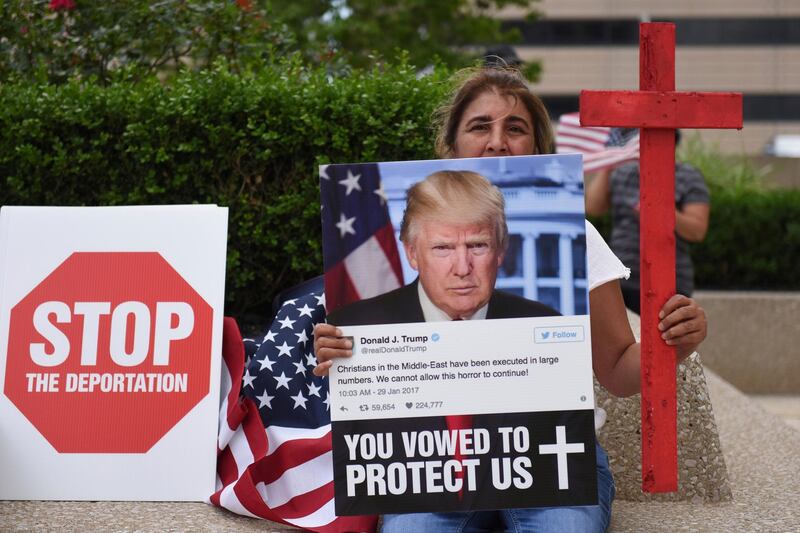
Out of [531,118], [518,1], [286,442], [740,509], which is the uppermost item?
[518,1]

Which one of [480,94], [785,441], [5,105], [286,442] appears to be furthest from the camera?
→ [785,441]

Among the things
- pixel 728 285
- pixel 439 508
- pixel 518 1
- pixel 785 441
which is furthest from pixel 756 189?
pixel 439 508

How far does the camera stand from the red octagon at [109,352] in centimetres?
358

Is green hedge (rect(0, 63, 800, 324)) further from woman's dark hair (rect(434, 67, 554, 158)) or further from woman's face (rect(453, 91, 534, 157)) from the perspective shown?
woman's face (rect(453, 91, 534, 157))

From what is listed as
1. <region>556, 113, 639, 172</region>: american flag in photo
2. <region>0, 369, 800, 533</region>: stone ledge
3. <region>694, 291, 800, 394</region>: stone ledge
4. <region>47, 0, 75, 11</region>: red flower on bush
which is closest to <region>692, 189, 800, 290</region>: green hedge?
<region>694, 291, 800, 394</region>: stone ledge

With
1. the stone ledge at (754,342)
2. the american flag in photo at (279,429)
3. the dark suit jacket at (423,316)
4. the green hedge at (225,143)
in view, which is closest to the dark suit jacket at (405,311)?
the dark suit jacket at (423,316)

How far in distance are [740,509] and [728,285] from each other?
22.8 ft

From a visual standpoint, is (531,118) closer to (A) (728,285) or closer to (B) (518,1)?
(A) (728,285)

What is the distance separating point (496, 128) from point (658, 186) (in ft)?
1.92

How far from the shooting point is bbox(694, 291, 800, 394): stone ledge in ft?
29.0

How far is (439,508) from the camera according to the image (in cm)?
278

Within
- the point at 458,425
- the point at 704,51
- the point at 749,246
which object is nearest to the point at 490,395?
the point at 458,425

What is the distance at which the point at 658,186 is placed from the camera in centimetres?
282

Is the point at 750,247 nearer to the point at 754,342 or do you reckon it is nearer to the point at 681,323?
the point at 754,342
